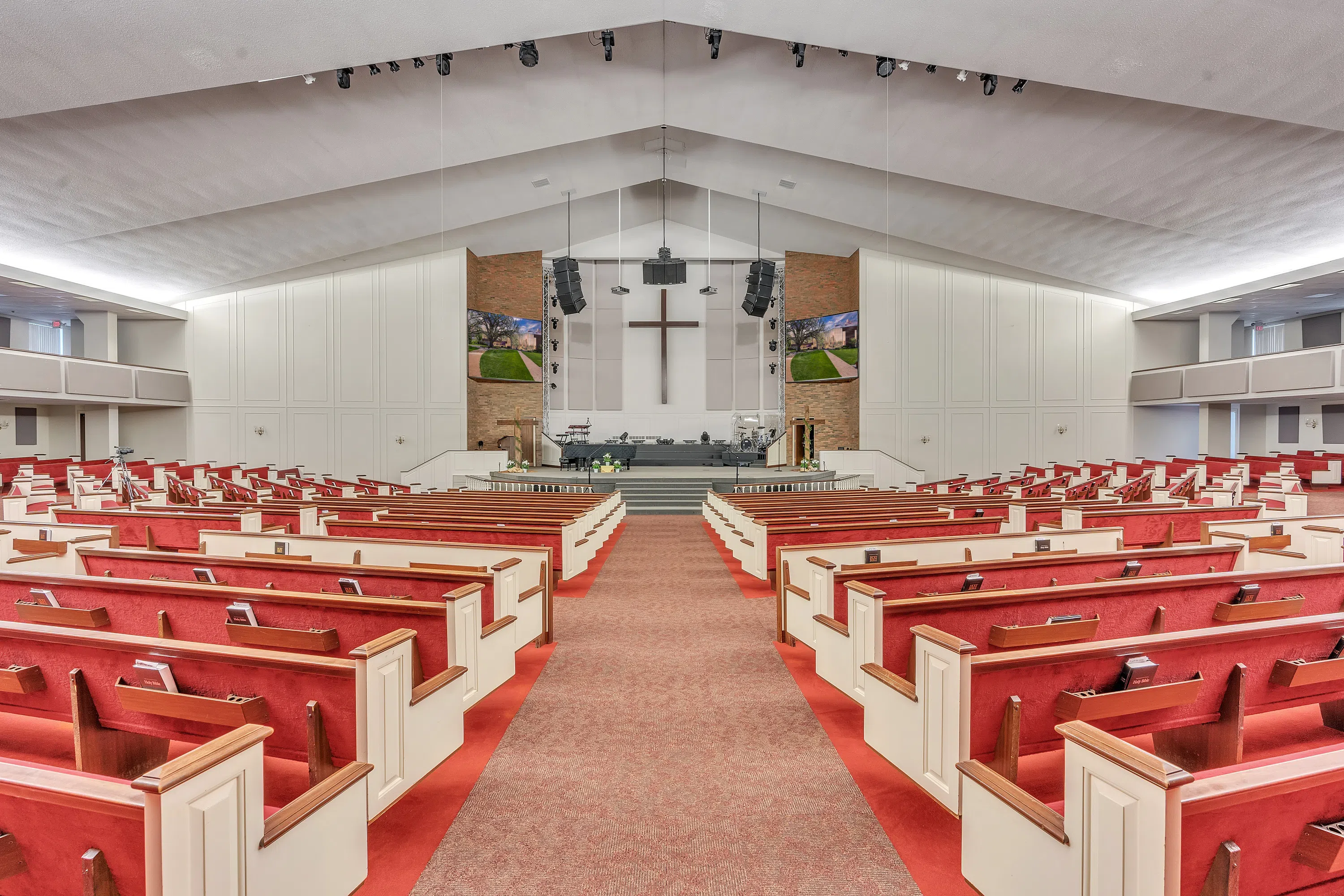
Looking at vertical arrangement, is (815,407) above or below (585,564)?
above

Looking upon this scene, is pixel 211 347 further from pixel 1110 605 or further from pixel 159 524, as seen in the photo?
pixel 1110 605

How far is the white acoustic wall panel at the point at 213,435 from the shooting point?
45.5 ft

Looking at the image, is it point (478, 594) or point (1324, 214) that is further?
point (1324, 214)

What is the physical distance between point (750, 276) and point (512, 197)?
5294mm

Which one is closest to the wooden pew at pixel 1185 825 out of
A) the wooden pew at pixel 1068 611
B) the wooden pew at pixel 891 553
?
the wooden pew at pixel 1068 611

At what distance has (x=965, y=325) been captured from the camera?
13852mm

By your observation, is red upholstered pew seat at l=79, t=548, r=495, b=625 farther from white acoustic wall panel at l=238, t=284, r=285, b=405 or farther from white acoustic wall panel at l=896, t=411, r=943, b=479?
white acoustic wall panel at l=896, t=411, r=943, b=479

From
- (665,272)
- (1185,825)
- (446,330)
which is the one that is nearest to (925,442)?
(665,272)

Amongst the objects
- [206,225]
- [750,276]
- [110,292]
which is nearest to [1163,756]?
[750,276]

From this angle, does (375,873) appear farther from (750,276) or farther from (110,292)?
(110,292)

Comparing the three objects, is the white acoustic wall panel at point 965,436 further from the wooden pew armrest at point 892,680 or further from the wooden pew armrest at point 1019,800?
the wooden pew armrest at point 1019,800

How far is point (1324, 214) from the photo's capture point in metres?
8.27

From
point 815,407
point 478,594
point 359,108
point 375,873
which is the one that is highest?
point 359,108

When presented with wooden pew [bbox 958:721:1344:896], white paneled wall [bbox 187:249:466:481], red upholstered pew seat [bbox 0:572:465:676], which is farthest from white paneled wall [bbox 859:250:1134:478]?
wooden pew [bbox 958:721:1344:896]
